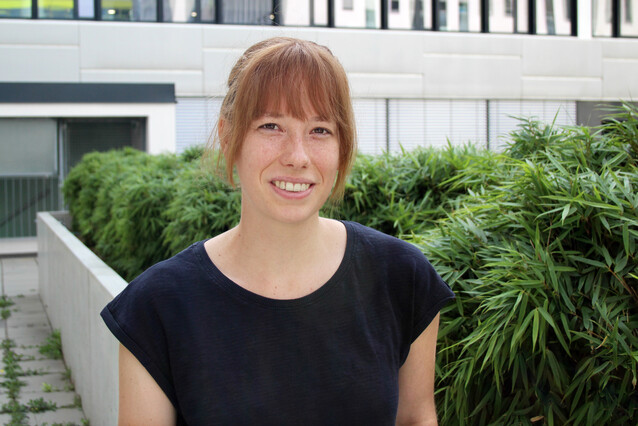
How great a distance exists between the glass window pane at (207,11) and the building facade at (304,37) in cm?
5

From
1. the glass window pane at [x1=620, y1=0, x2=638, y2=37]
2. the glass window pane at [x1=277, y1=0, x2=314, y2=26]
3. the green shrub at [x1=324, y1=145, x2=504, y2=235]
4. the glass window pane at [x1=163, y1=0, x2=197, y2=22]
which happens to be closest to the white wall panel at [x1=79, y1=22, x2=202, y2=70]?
the glass window pane at [x1=163, y1=0, x2=197, y2=22]

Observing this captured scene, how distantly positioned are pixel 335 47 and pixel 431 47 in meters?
2.52

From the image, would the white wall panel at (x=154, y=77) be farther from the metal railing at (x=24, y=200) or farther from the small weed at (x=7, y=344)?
the small weed at (x=7, y=344)

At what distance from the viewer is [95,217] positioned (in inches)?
347

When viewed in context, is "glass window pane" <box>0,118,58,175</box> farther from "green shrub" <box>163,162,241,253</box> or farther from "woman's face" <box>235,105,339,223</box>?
"woman's face" <box>235,105,339,223</box>

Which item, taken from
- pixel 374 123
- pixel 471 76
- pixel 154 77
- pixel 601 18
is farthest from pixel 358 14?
pixel 601 18

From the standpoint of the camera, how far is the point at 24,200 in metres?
15.1

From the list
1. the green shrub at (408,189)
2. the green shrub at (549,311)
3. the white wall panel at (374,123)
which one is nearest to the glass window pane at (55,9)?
the white wall panel at (374,123)

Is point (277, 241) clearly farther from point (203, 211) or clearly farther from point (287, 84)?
point (203, 211)

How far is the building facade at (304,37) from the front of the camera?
49.9 ft

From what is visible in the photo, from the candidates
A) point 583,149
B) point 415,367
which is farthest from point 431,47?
point 415,367

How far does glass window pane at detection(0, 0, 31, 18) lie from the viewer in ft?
51.9

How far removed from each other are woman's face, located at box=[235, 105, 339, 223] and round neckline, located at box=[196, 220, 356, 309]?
0.15m

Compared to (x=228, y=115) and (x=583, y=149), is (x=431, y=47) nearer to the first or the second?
(x=583, y=149)
